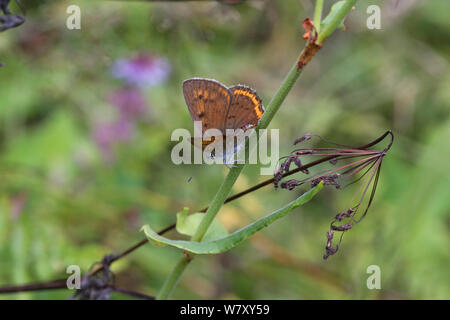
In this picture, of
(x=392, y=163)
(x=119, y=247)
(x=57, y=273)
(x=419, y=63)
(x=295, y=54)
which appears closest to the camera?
(x=57, y=273)

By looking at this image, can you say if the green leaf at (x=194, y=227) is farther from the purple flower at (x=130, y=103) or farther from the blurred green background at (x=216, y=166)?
the purple flower at (x=130, y=103)

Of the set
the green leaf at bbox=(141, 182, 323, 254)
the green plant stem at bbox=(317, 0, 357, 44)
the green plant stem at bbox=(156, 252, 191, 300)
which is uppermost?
the green plant stem at bbox=(317, 0, 357, 44)

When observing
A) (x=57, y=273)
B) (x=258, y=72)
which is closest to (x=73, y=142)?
(x=57, y=273)

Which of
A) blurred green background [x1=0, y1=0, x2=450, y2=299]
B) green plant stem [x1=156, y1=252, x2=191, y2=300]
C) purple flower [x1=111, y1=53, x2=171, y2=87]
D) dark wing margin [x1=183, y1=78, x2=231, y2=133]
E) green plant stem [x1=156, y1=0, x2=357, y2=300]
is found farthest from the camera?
purple flower [x1=111, y1=53, x2=171, y2=87]

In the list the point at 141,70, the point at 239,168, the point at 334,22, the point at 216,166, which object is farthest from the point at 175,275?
the point at 141,70

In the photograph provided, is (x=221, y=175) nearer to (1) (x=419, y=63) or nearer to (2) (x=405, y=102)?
(2) (x=405, y=102)

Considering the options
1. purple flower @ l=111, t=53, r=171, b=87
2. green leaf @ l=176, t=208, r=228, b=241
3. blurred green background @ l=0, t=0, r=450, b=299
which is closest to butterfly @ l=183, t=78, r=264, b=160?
green leaf @ l=176, t=208, r=228, b=241

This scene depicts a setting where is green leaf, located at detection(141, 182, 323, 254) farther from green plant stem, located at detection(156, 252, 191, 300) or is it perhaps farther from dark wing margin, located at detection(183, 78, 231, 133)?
dark wing margin, located at detection(183, 78, 231, 133)
